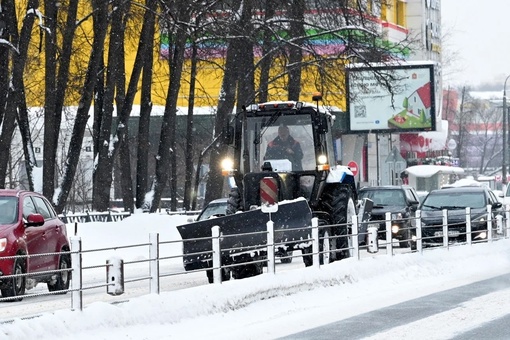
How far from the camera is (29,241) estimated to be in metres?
19.0

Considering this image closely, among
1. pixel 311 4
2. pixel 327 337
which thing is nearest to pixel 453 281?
pixel 327 337

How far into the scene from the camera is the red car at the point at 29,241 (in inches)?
714

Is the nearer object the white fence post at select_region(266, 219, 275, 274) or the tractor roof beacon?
the white fence post at select_region(266, 219, 275, 274)

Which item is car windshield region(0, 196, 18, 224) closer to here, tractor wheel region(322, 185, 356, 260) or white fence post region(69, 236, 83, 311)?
white fence post region(69, 236, 83, 311)

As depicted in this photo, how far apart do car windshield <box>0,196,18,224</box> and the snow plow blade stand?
2.58 m

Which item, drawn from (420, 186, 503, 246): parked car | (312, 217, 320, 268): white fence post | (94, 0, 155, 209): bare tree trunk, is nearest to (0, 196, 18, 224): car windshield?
(312, 217, 320, 268): white fence post

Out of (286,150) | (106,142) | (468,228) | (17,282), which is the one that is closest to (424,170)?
(106,142)

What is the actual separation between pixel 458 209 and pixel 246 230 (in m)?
12.5

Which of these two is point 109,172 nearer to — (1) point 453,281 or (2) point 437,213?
(2) point 437,213

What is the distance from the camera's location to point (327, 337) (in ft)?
46.1

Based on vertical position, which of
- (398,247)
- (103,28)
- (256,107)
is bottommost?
(398,247)

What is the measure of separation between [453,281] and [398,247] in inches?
466

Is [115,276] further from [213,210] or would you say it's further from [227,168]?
[213,210]

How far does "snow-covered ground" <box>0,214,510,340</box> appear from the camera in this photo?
13.5 meters
